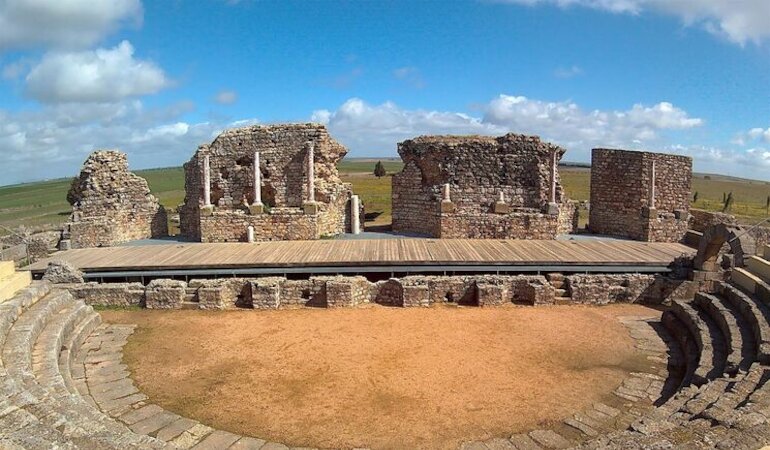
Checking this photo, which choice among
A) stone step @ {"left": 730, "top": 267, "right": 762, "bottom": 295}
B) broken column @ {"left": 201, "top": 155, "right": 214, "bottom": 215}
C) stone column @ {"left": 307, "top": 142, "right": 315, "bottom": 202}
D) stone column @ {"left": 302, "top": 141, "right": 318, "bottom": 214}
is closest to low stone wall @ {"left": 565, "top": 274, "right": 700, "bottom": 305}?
stone step @ {"left": 730, "top": 267, "right": 762, "bottom": 295}

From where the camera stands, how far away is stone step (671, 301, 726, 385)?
843cm

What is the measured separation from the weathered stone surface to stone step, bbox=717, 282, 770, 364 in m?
16.1

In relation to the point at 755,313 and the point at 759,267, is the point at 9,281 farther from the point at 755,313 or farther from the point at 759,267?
the point at 759,267

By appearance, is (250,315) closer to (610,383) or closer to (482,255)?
(482,255)

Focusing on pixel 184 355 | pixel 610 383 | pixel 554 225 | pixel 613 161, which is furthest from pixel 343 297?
pixel 613 161

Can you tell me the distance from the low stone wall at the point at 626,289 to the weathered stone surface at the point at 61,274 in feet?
46.7

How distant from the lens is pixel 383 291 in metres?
13.8

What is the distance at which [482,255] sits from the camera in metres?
14.8

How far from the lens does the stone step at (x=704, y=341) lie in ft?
27.7

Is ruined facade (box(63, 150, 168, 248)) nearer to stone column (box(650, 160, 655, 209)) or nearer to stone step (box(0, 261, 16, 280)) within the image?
stone step (box(0, 261, 16, 280))

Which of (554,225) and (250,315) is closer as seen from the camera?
(250,315)

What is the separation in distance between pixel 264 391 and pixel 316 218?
9.92 metres

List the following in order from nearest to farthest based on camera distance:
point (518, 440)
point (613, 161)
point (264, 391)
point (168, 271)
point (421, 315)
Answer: point (518, 440), point (264, 391), point (421, 315), point (168, 271), point (613, 161)

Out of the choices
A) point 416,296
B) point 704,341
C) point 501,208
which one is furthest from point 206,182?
point 704,341
